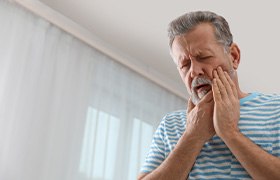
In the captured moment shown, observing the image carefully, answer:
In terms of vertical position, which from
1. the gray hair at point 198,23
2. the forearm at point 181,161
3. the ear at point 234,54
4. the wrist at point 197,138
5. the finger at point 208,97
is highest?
the gray hair at point 198,23

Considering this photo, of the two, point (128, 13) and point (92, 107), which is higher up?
point (128, 13)

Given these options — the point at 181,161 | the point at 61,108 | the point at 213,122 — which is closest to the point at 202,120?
the point at 213,122

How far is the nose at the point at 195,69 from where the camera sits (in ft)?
4.08

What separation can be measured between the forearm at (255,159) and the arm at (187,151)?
10 cm

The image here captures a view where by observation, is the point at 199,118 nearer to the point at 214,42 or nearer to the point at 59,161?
the point at 214,42

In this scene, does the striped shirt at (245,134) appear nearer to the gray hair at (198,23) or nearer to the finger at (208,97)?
the finger at (208,97)

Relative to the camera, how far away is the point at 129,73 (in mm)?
3395

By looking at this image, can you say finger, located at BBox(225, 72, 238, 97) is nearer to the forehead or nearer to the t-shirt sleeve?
the forehead

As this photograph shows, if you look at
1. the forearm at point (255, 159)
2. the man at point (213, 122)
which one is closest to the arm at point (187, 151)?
the man at point (213, 122)

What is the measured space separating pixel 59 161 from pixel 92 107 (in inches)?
19.1

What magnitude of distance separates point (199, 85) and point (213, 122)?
0.52ft

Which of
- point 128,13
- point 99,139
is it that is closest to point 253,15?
point 128,13

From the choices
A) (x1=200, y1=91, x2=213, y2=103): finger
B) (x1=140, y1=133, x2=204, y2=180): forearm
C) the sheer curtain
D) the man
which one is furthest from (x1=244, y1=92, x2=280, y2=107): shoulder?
the sheer curtain

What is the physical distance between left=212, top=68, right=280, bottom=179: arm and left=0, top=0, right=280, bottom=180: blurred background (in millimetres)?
1567
